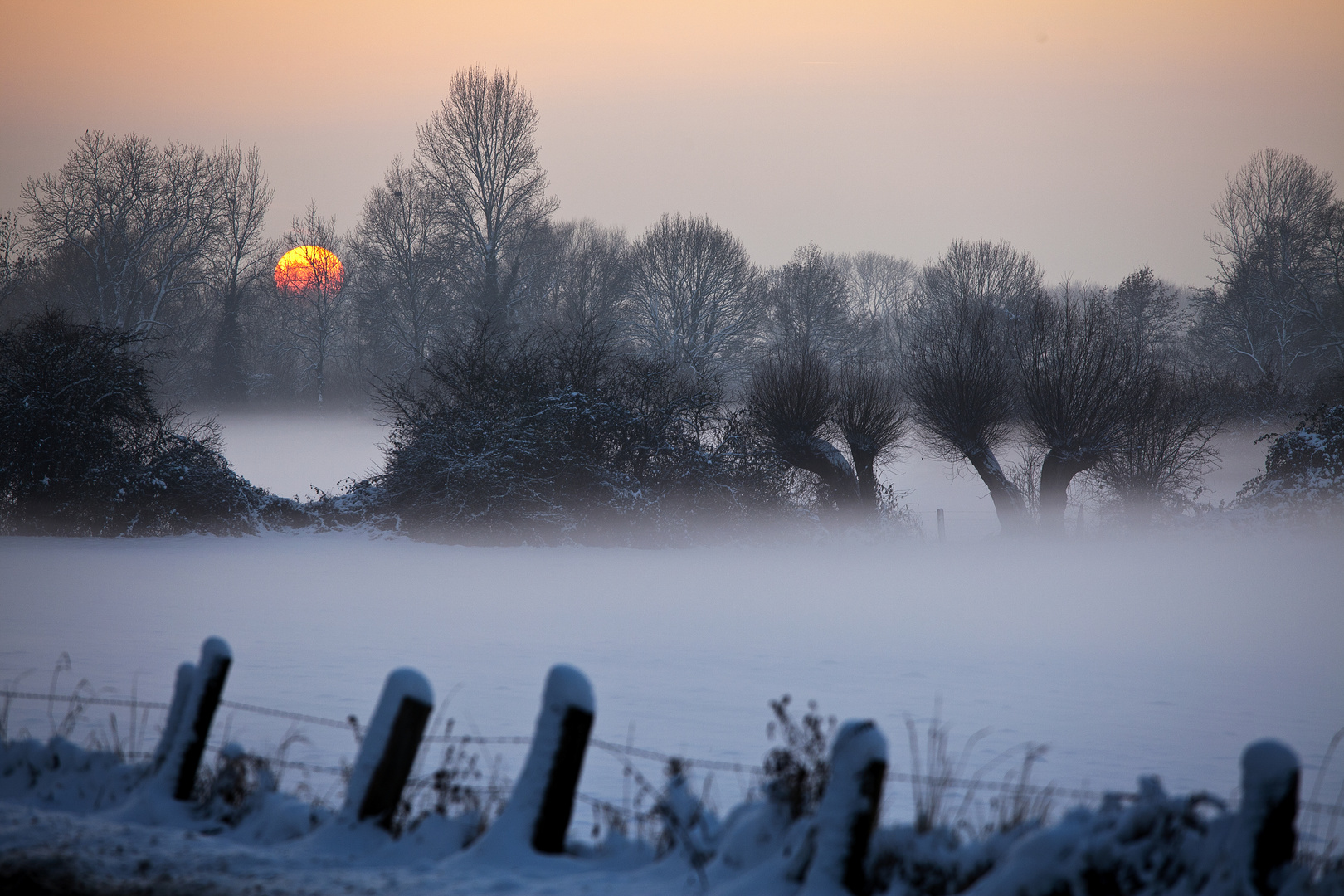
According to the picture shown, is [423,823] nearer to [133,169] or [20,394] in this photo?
[20,394]

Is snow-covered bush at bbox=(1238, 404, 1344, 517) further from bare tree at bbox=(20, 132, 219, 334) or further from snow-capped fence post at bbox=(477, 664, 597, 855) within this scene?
bare tree at bbox=(20, 132, 219, 334)

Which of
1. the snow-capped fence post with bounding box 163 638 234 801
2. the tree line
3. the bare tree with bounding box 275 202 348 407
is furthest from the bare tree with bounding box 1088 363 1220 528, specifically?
the bare tree with bounding box 275 202 348 407

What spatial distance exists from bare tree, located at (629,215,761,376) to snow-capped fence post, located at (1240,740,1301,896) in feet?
138

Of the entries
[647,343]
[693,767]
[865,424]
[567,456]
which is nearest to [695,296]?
[647,343]

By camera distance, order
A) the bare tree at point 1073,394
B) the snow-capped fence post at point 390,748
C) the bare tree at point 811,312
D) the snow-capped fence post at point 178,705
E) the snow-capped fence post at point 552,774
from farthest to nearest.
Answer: the bare tree at point 811,312 < the bare tree at point 1073,394 < the snow-capped fence post at point 178,705 < the snow-capped fence post at point 390,748 < the snow-capped fence post at point 552,774

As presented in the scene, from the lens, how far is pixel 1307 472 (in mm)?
21109

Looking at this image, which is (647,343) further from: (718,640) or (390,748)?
(390,748)

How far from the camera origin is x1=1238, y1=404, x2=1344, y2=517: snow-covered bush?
2048cm

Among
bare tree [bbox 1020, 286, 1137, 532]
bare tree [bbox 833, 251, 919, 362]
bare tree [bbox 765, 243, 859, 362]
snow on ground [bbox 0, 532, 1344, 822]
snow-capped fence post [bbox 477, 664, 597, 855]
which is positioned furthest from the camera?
bare tree [bbox 833, 251, 919, 362]

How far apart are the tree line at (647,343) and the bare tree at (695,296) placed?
152mm

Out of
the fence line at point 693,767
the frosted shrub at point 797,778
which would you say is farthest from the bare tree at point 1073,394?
the frosted shrub at point 797,778

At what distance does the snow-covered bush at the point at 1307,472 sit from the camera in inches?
806

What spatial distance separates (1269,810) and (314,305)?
4938 centimetres

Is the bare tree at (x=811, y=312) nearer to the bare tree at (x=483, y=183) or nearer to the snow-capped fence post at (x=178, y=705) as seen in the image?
the bare tree at (x=483, y=183)
